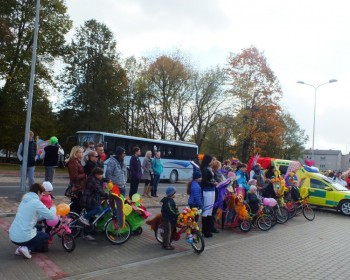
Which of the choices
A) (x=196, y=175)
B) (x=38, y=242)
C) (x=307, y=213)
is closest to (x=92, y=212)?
(x=38, y=242)

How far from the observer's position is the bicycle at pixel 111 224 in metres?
8.12

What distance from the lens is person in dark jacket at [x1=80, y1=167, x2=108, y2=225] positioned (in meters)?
8.15

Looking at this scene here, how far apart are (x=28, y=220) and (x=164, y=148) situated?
70.3 ft

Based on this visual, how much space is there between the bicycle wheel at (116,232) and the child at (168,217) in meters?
0.82

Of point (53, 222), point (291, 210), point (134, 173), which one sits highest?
point (134, 173)

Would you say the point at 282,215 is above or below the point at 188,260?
above

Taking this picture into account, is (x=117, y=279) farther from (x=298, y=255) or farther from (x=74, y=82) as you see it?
(x=74, y=82)

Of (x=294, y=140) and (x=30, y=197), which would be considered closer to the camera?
(x=30, y=197)

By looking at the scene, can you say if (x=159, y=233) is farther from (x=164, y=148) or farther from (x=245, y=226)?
(x=164, y=148)

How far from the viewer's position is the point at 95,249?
25.8 feet

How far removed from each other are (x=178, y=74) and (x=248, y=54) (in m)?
8.30

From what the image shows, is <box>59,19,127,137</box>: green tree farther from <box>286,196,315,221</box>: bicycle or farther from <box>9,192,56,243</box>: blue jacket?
<box>9,192,56,243</box>: blue jacket

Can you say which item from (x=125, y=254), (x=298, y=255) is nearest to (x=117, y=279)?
(x=125, y=254)

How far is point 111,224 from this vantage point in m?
8.27
